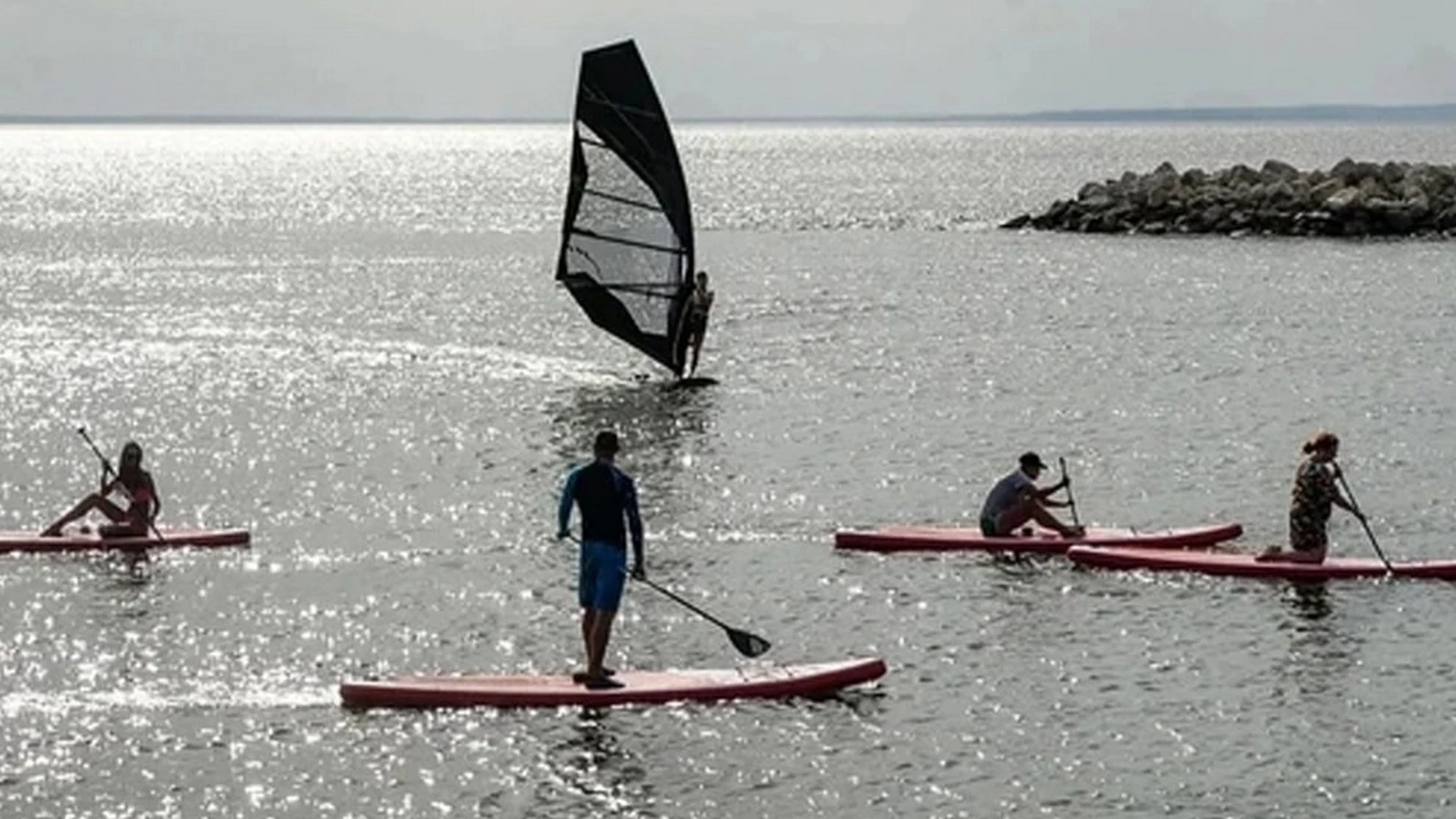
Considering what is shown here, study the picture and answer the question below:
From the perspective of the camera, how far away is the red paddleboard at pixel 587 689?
2347 cm

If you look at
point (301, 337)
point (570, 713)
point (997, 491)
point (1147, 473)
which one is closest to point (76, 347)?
point (301, 337)

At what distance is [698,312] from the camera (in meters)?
50.8

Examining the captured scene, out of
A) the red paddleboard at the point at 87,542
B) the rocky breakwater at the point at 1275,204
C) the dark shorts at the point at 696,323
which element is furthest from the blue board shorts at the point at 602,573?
the rocky breakwater at the point at 1275,204

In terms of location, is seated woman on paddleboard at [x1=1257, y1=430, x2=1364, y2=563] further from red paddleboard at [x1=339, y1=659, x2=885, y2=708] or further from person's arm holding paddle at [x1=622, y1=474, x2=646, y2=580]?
person's arm holding paddle at [x1=622, y1=474, x2=646, y2=580]

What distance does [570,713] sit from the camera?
23297mm

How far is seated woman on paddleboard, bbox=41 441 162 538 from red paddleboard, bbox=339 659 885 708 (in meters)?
8.39

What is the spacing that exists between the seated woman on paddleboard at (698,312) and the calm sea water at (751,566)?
1270 millimetres

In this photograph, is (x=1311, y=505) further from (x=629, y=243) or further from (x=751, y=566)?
(x=629, y=243)

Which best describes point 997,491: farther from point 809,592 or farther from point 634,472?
point 634,472

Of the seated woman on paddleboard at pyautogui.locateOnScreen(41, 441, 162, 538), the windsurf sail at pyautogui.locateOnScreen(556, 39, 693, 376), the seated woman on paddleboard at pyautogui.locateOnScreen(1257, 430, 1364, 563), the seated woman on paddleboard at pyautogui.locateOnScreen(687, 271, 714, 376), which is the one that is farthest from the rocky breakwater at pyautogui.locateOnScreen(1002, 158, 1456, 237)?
the seated woman on paddleboard at pyautogui.locateOnScreen(41, 441, 162, 538)

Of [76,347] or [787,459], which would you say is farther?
[76,347]

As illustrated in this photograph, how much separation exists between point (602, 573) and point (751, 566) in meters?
9.37

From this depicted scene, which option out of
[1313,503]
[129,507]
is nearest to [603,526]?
[1313,503]

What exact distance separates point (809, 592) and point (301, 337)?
3934 cm
